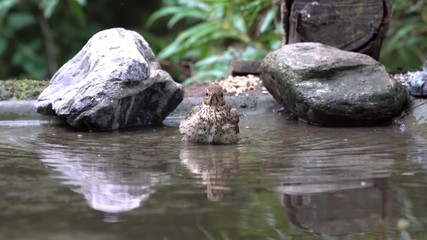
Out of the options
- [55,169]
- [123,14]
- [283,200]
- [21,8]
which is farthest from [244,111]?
[123,14]

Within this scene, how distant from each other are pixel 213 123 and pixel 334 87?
0.96 m

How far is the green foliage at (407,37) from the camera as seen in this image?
7.96 metres

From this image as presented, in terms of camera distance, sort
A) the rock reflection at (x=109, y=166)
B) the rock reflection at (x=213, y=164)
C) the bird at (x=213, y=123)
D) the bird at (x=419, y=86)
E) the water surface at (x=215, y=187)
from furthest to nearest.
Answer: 1. the bird at (x=419, y=86)
2. the bird at (x=213, y=123)
3. the rock reflection at (x=213, y=164)
4. the rock reflection at (x=109, y=166)
5. the water surface at (x=215, y=187)

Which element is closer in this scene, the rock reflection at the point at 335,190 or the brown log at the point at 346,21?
the rock reflection at the point at 335,190

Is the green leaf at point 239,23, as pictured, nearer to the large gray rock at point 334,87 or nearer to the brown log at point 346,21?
the brown log at point 346,21

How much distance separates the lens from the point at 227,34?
7965 millimetres

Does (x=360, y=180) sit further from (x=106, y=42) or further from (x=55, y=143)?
(x=106, y=42)

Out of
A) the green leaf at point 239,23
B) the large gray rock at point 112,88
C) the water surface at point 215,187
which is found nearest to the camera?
the water surface at point 215,187

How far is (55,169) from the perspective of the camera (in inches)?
129

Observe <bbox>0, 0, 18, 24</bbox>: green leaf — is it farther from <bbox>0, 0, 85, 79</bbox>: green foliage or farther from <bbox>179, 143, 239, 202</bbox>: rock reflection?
<bbox>179, 143, 239, 202</bbox>: rock reflection

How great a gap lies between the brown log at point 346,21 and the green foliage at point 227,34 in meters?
2.05

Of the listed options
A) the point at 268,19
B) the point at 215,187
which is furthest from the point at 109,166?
the point at 268,19

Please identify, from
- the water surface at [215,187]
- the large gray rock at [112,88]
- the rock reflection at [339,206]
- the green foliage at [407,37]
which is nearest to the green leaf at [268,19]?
the green foliage at [407,37]

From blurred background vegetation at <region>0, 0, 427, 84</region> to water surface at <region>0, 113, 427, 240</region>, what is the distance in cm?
341
